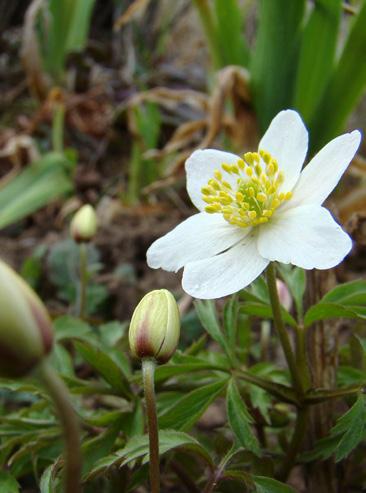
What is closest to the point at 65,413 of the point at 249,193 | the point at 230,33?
the point at 249,193

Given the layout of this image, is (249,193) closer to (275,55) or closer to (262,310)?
(262,310)

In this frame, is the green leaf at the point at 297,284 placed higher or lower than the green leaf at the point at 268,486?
higher

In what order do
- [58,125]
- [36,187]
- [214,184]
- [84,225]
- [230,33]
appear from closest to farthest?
[214,184]
[84,225]
[230,33]
[36,187]
[58,125]

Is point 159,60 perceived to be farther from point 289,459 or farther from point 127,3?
point 289,459

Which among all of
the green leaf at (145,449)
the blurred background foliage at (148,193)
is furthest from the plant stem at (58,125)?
the green leaf at (145,449)

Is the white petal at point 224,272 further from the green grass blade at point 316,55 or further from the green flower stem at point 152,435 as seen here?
the green grass blade at point 316,55

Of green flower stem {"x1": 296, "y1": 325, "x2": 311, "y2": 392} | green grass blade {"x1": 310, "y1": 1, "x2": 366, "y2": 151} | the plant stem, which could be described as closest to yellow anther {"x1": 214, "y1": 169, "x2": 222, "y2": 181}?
green flower stem {"x1": 296, "y1": 325, "x2": 311, "y2": 392}
